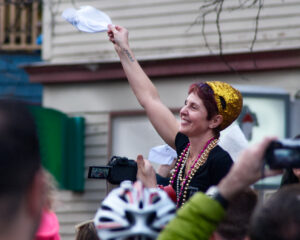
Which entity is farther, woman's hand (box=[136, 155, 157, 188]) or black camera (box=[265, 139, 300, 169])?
woman's hand (box=[136, 155, 157, 188])

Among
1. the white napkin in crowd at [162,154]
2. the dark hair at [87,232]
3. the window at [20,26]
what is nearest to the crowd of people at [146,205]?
the dark hair at [87,232]

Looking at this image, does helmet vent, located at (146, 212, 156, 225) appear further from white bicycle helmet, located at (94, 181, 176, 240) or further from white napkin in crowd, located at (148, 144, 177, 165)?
white napkin in crowd, located at (148, 144, 177, 165)

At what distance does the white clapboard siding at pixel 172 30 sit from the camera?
454 inches

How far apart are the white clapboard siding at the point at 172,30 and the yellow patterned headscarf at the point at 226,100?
23.4ft

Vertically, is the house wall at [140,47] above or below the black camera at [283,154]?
below

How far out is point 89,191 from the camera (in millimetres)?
12680

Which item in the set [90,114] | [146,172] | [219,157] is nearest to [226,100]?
[219,157]

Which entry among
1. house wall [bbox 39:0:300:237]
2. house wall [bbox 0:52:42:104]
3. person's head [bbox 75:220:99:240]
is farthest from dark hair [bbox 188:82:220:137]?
house wall [bbox 0:52:42:104]

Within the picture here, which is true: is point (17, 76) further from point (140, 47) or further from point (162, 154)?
point (162, 154)

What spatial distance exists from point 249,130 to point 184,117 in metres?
4.34

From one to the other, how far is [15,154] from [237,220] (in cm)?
110

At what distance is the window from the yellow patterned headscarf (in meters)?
10.9

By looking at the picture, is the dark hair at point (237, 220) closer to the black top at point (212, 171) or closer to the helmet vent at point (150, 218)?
the helmet vent at point (150, 218)

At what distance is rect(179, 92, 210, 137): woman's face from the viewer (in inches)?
167
